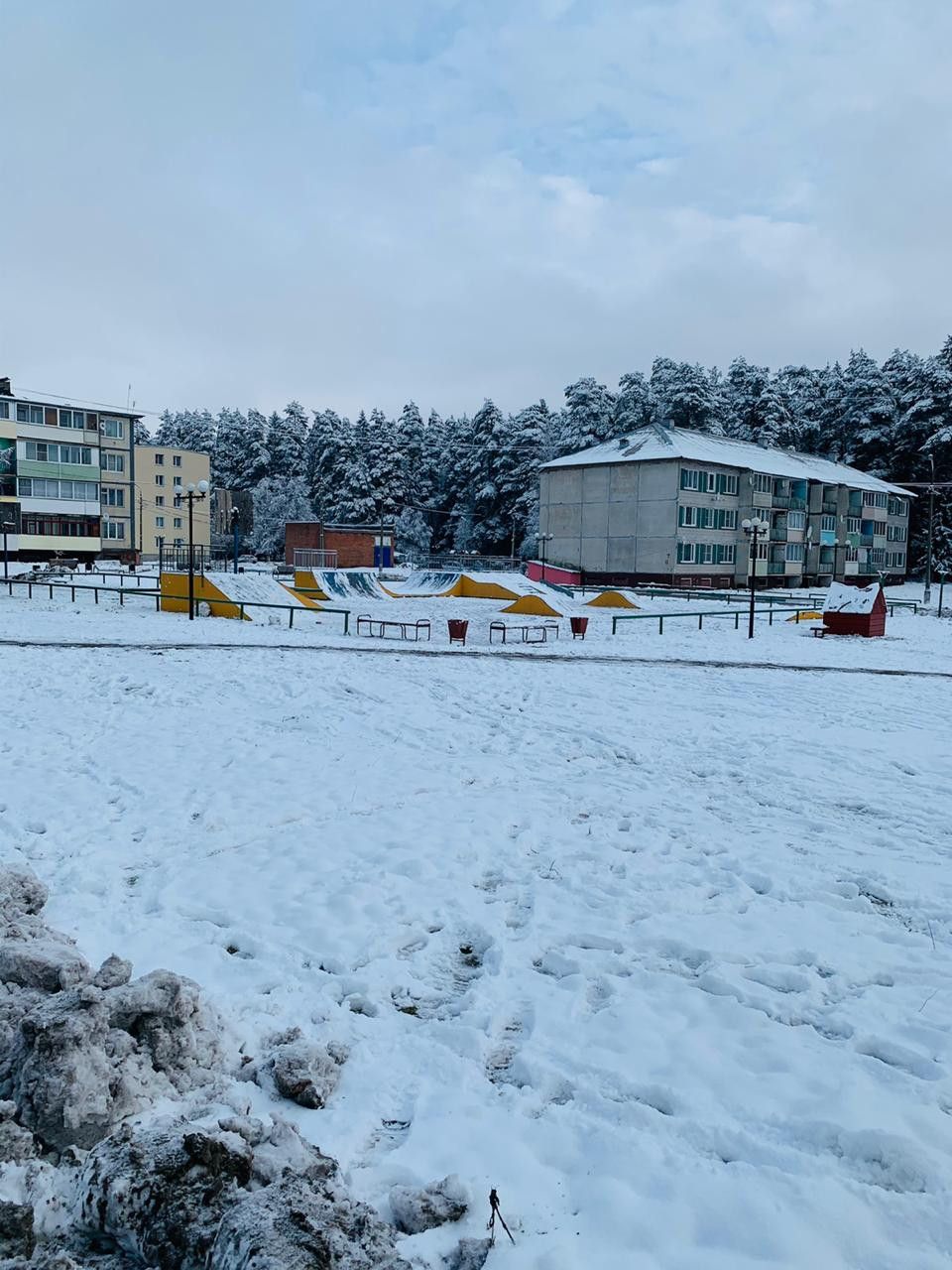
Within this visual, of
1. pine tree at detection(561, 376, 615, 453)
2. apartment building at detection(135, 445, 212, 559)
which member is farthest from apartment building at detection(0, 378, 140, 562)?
pine tree at detection(561, 376, 615, 453)

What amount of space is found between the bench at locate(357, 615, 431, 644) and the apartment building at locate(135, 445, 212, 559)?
61.9m

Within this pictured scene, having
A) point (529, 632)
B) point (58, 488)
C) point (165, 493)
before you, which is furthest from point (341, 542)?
point (529, 632)

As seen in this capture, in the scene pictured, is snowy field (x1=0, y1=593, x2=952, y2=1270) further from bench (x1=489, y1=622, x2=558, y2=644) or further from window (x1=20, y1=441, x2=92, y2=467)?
window (x1=20, y1=441, x2=92, y2=467)

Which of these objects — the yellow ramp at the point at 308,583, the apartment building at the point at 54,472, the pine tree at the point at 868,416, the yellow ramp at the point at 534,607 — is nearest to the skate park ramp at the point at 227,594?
the yellow ramp at the point at 308,583

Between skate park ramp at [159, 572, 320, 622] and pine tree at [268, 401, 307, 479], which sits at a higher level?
pine tree at [268, 401, 307, 479]

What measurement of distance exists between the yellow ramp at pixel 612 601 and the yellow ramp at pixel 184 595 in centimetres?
1754

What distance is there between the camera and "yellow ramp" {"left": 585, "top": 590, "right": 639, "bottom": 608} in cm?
4088

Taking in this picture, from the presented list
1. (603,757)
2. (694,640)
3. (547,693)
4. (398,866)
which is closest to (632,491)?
(694,640)

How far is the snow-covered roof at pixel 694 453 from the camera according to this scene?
202ft

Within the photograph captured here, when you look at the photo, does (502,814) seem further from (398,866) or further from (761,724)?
(761,724)

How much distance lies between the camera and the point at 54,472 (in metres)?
68.4

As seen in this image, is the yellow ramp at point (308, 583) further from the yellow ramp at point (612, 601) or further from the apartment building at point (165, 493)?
the apartment building at point (165, 493)

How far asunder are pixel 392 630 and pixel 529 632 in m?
4.85

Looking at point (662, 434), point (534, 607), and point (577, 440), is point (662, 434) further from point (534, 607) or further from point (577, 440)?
point (534, 607)
